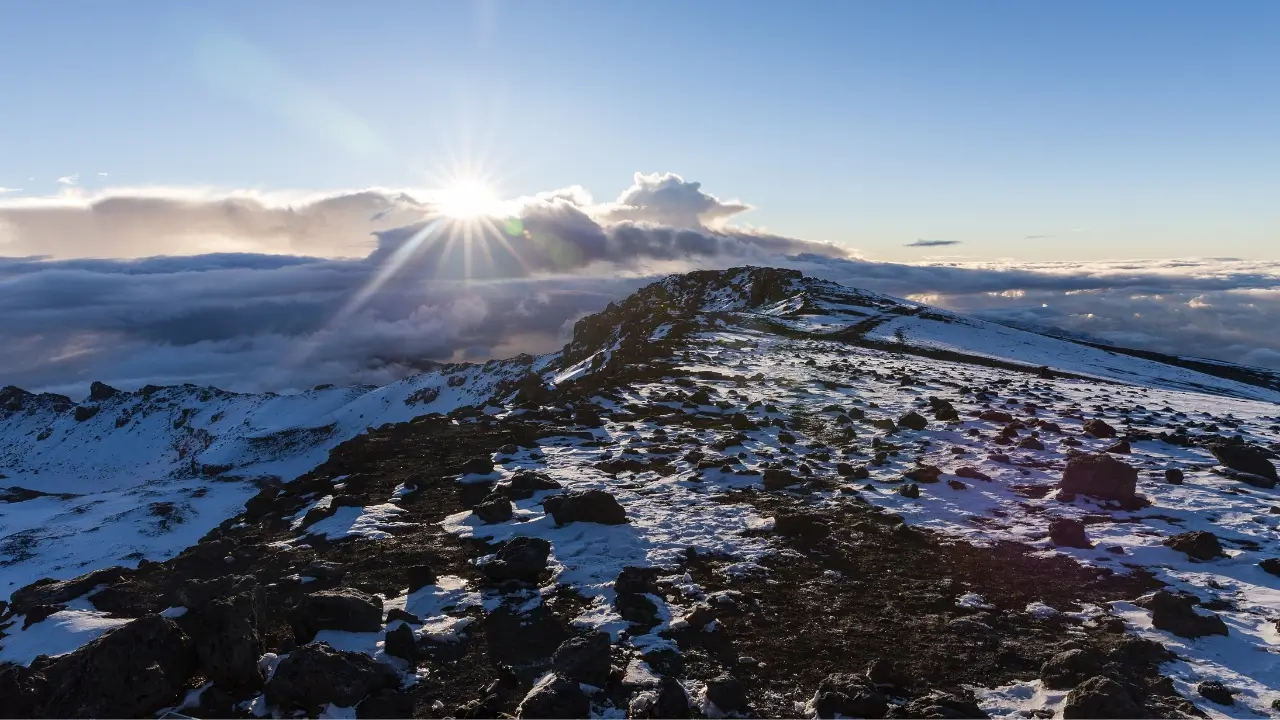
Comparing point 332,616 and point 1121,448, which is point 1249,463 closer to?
point 1121,448

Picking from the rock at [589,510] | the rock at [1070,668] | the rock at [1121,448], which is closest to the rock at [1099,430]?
the rock at [1121,448]

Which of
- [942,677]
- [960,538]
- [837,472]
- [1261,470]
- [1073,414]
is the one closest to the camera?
[942,677]

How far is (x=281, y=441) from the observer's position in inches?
7249

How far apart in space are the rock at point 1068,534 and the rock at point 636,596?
29.1ft

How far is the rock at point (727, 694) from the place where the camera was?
873 centimetres

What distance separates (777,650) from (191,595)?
9.03 metres

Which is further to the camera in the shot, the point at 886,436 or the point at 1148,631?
the point at 886,436

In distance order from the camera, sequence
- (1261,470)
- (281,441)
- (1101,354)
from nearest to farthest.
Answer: (1261,470) < (1101,354) < (281,441)

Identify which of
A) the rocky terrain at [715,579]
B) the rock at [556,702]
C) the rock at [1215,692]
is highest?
the rock at [556,702]

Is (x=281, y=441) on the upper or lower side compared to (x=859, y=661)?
lower

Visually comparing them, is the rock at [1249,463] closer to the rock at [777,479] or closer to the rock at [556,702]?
the rock at [777,479]

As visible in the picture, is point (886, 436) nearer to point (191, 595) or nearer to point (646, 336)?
point (191, 595)

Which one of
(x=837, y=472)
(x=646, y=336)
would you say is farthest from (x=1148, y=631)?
(x=646, y=336)

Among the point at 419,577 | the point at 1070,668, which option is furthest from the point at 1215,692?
the point at 419,577
